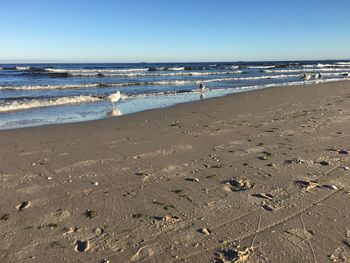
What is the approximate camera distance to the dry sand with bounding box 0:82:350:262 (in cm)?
368

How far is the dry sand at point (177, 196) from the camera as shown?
3676mm

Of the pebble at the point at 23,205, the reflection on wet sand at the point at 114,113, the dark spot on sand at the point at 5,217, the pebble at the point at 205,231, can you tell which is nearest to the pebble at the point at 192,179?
the pebble at the point at 205,231

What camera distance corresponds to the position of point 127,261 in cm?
346

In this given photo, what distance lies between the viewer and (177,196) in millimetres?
4945

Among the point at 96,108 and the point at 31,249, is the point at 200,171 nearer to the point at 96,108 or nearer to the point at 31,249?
the point at 31,249

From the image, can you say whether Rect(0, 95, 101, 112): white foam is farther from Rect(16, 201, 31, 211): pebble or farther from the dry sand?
Rect(16, 201, 31, 211): pebble

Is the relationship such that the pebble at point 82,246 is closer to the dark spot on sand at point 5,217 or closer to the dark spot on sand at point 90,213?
the dark spot on sand at point 90,213

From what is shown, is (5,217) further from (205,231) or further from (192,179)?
(192,179)

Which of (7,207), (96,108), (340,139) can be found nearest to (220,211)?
(7,207)

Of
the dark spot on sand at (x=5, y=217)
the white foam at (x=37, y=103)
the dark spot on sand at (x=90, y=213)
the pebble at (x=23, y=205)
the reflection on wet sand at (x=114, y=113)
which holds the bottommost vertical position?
the white foam at (x=37, y=103)

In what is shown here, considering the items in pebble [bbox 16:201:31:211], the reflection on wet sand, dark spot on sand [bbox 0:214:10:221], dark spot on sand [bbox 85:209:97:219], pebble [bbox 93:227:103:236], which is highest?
pebble [bbox 93:227:103:236]

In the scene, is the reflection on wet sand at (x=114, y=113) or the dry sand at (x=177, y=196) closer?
the dry sand at (x=177, y=196)

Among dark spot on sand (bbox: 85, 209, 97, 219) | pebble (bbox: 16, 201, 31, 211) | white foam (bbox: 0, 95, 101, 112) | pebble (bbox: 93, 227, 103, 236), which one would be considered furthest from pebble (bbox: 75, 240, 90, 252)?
white foam (bbox: 0, 95, 101, 112)

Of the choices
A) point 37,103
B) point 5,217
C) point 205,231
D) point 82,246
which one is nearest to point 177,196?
point 205,231
